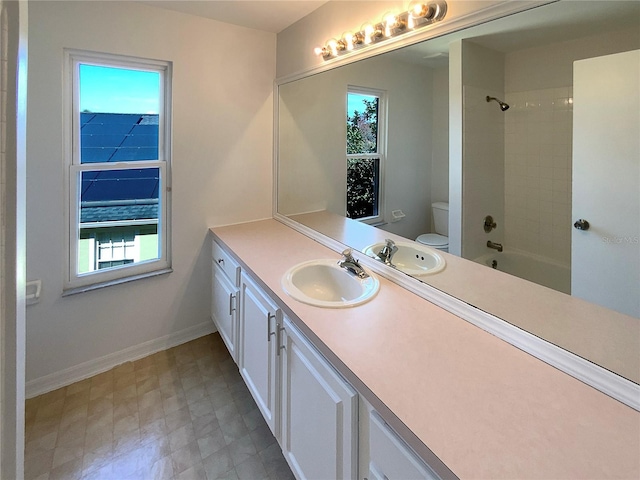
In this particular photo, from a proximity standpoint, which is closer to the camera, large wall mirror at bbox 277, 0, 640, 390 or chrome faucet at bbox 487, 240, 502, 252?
large wall mirror at bbox 277, 0, 640, 390

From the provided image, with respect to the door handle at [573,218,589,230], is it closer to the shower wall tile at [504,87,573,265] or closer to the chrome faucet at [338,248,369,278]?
the shower wall tile at [504,87,573,265]

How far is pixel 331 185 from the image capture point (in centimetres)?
229

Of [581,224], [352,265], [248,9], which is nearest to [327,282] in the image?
[352,265]

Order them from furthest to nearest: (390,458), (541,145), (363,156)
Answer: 1. (363,156)
2. (541,145)
3. (390,458)

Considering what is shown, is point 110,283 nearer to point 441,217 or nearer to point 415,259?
point 415,259

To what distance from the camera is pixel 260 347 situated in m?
1.64

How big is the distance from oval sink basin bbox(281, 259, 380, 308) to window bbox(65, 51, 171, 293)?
121cm

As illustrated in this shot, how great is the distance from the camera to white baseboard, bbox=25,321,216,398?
2045mm

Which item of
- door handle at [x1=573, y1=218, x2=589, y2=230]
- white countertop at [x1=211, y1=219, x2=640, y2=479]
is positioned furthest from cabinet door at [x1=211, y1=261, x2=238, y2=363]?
door handle at [x1=573, y1=218, x2=589, y2=230]

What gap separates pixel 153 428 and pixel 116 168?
1.53 meters

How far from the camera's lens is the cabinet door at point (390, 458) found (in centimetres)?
77

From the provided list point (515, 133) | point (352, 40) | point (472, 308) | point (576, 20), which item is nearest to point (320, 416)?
point (472, 308)

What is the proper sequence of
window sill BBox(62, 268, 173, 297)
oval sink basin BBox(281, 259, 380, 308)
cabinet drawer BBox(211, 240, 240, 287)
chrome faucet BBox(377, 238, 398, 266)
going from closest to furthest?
oval sink basin BBox(281, 259, 380, 308) → chrome faucet BBox(377, 238, 398, 266) → cabinet drawer BBox(211, 240, 240, 287) → window sill BBox(62, 268, 173, 297)

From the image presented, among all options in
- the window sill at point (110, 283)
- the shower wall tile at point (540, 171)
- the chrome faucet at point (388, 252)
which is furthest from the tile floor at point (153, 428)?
the shower wall tile at point (540, 171)
